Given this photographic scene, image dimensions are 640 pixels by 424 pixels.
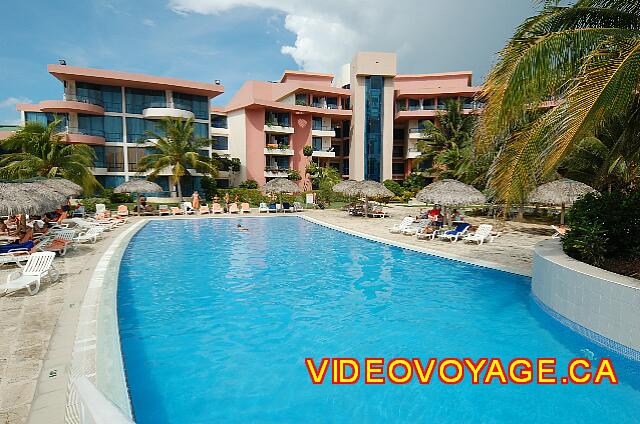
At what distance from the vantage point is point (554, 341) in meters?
6.57

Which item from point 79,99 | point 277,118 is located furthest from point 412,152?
point 79,99

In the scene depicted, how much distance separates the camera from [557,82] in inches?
266

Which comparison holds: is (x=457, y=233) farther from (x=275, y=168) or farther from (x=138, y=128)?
(x=138, y=128)

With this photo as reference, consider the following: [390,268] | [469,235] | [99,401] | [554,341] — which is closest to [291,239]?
[390,268]

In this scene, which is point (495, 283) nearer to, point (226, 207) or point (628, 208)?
point (628, 208)

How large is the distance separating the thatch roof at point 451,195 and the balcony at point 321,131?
27.5 meters

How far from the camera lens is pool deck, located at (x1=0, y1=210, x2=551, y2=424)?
3908mm

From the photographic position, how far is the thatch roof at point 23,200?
10.1m

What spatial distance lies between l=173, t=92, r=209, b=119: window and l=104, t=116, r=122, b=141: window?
5.39 metres

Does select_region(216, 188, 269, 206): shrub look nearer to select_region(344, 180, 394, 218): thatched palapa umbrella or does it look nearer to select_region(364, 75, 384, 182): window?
select_region(344, 180, 394, 218): thatched palapa umbrella

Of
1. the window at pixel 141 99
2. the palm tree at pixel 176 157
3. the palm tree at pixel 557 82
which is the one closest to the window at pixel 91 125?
the window at pixel 141 99

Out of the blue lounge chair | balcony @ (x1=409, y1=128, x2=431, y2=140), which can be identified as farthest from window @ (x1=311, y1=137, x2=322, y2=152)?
the blue lounge chair

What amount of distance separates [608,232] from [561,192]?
439 inches

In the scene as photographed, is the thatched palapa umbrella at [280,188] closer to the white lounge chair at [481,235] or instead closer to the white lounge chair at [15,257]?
the white lounge chair at [481,235]
